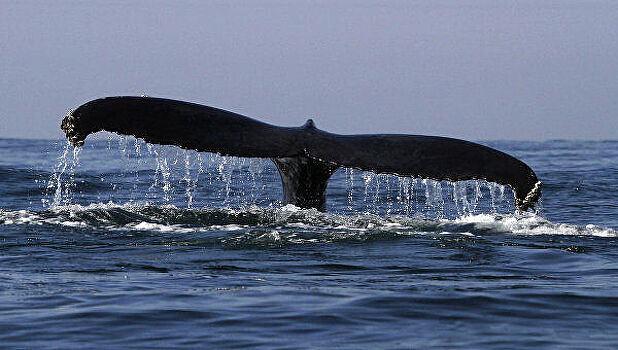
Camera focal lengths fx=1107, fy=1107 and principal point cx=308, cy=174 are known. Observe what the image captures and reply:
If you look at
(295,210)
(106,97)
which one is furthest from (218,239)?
(106,97)

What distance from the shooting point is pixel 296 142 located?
995 centimetres

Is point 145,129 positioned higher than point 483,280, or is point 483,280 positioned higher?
point 145,129

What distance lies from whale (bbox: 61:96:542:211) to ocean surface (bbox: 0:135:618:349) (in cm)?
18

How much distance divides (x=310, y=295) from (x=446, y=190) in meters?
12.6

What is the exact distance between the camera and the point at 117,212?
1173 cm

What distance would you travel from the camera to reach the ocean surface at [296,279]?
21.1 feet

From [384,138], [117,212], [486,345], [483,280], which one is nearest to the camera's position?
[486,345]

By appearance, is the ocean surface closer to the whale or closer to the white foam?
the white foam

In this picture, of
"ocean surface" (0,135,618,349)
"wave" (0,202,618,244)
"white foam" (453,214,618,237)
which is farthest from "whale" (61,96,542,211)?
"white foam" (453,214,618,237)

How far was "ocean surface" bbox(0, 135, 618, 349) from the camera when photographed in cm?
644

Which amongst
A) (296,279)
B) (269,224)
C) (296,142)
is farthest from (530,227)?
(296,279)

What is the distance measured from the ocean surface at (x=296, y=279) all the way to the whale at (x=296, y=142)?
7.1 inches

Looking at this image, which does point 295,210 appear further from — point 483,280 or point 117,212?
point 483,280

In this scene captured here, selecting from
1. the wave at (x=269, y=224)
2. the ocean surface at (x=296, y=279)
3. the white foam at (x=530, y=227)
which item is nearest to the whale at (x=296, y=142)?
the ocean surface at (x=296, y=279)
